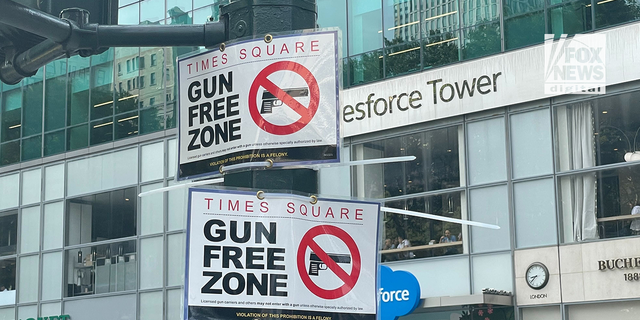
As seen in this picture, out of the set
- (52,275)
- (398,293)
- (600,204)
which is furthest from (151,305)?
(600,204)

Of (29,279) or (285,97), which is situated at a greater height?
(29,279)

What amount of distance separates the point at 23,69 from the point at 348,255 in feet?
5.59

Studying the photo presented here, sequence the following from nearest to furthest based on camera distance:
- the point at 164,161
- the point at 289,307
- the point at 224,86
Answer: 1. the point at 289,307
2. the point at 224,86
3. the point at 164,161

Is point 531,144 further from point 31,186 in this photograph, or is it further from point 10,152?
point 10,152

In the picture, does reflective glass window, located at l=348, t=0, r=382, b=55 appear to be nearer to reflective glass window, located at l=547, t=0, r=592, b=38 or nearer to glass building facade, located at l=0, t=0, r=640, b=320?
glass building facade, located at l=0, t=0, r=640, b=320

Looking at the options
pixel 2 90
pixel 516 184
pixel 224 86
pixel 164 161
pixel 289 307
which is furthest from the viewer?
pixel 2 90

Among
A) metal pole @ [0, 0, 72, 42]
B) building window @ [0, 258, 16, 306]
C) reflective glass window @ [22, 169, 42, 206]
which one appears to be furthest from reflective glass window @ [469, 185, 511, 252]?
metal pole @ [0, 0, 72, 42]

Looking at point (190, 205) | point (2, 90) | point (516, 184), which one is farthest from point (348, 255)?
point (2, 90)

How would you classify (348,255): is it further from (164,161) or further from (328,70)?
(164,161)

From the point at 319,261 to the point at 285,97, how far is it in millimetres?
714

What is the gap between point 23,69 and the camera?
4.25m

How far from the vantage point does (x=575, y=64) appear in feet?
69.5

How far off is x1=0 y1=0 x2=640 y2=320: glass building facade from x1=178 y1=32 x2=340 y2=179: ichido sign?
16.6 meters

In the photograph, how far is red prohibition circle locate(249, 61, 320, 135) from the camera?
3.93m
